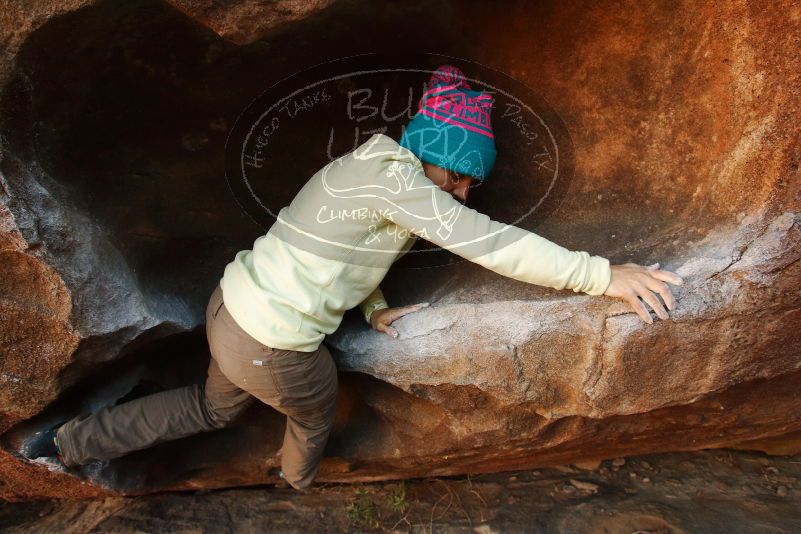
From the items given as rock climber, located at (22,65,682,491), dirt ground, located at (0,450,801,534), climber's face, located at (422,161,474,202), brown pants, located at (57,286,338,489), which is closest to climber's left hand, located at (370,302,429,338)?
rock climber, located at (22,65,682,491)

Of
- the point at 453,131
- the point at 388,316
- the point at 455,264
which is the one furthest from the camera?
the point at 455,264

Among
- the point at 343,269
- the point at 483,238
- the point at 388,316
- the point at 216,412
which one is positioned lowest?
the point at 216,412

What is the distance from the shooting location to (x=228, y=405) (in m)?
1.45

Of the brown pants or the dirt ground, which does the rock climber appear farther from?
the dirt ground

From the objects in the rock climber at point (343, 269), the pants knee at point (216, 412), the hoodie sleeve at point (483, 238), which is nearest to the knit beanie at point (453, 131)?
the rock climber at point (343, 269)

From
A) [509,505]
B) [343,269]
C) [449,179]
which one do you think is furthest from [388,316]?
[509,505]

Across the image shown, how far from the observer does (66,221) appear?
1208mm

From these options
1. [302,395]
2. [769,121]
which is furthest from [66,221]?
[769,121]

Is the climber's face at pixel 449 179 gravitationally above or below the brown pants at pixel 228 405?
above

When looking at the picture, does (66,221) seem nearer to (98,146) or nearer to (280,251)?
(98,146)

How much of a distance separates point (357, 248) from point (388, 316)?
0.65 feet

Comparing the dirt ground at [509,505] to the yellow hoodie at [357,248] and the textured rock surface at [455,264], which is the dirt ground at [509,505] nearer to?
the textured rock surface at [455,264]

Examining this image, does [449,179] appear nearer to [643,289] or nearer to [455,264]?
[455,264]

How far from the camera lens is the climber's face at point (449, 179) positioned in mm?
1305
